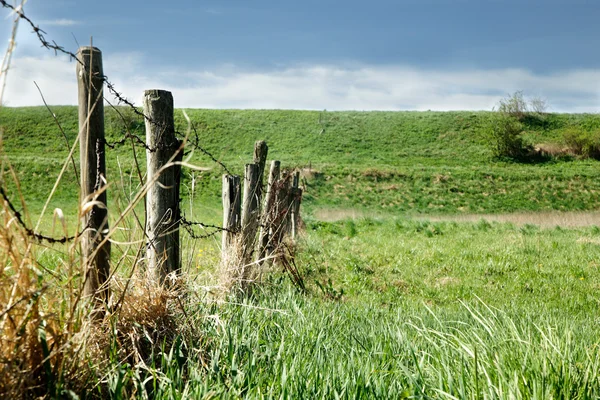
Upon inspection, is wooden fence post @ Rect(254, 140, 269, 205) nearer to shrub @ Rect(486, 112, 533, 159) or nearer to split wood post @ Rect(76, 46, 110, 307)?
split wood post @ Rect(76, 46, 110, 307)

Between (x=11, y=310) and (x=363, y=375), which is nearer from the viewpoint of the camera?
(x=11, y=310)

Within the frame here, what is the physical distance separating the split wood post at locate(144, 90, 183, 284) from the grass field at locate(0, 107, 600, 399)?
25 centimetres

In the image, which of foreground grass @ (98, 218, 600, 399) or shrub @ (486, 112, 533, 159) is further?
shrub @ (486, 112, 533, 159)

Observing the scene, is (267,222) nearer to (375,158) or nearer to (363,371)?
(363,371)

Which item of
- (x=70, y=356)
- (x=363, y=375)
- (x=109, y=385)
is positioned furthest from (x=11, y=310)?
(x=363, y=375)

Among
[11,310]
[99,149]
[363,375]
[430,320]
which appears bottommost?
[430,320]

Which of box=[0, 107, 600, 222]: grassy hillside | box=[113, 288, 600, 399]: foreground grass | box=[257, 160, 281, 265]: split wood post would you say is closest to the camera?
box=[113, 288, 600, 399]: foreground grass

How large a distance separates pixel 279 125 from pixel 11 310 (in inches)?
2023

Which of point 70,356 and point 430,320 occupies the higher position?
point 70,356

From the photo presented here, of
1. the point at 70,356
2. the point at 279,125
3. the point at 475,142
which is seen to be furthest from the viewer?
the point at 279,125

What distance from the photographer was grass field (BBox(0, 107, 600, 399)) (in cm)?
274

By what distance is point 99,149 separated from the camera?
3.11 m

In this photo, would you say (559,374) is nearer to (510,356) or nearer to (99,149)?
(510,356)

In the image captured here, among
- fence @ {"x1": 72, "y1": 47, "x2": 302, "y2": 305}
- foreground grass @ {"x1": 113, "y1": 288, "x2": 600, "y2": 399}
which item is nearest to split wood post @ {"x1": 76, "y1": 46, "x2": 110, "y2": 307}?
fence @ {"x1": 72, "y1": 47, "x2": 302, "y2": 305}
